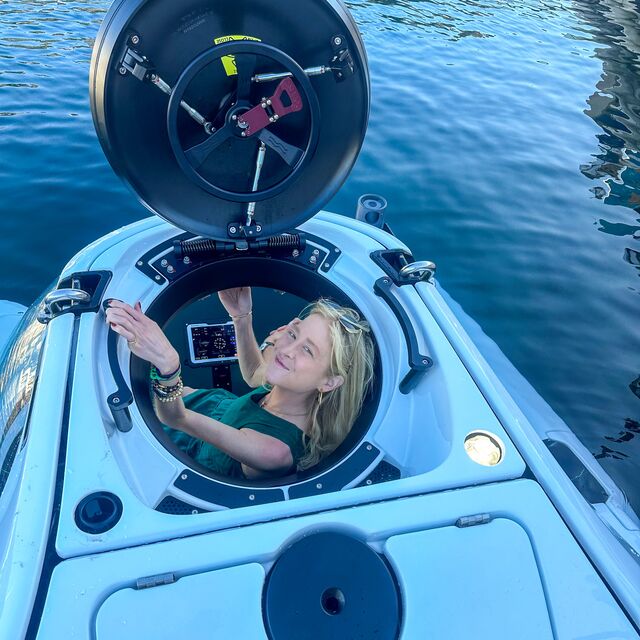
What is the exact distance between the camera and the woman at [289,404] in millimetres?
1760

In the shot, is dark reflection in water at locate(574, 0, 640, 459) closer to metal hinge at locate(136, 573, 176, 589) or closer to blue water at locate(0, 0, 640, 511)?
blue water at locate(0, 0, 640, 511)

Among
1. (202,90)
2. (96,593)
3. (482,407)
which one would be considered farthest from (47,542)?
(202,90)

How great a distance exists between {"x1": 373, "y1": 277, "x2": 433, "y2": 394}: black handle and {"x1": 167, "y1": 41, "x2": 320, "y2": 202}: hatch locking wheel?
0.64 m

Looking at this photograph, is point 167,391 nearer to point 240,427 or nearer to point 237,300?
point 240,427

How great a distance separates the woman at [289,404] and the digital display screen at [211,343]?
0.78 metres

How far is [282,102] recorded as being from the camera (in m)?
1.63

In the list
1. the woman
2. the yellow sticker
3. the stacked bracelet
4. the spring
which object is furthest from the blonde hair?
the yellow sticker

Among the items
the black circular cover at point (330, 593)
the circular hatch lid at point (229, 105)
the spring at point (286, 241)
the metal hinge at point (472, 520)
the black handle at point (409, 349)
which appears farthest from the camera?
the spring at point (286, 241)

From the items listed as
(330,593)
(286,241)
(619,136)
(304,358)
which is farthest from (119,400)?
(619,136)

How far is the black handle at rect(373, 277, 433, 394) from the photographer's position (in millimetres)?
1676

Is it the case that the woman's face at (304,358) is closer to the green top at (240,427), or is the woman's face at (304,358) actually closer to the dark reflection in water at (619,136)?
the green top at (240,427)

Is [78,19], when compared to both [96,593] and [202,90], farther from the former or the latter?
[96,593]

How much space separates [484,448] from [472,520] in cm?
26

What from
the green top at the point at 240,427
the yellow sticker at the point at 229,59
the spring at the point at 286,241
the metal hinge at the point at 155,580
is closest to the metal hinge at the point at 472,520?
the metal hinge at the point at 155,580
